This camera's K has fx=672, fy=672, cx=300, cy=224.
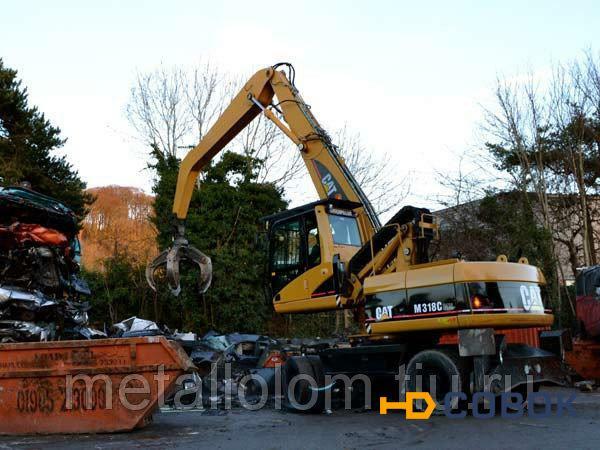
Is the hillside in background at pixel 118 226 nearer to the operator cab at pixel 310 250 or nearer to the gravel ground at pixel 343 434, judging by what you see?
the operator cab at pixel 310 250

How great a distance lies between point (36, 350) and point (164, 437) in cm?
191

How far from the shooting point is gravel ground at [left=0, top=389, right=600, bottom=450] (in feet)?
22.9

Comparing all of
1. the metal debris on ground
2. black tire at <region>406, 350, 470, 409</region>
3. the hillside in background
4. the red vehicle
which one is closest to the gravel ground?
black tire at <region>406, 350, 470, 409</region>

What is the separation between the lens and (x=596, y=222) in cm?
2406

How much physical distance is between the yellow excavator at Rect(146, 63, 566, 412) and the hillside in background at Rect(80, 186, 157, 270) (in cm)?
1386

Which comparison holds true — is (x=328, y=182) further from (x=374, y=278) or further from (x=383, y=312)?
(x=383, y=312)

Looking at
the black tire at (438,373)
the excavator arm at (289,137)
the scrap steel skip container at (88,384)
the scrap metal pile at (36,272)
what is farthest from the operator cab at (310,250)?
the scrap steel skip container at (88,384)

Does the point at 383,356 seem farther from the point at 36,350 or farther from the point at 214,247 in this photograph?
the point at 214,247

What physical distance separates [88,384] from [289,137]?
6408 millimetres

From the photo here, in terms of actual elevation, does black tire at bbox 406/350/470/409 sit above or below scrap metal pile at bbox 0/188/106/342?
below

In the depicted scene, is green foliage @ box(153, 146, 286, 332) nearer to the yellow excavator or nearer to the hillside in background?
the hillside in background

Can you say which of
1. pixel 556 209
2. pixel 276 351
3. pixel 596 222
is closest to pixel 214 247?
pixel 276 351

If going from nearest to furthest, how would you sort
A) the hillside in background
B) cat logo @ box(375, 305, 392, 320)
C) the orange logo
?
1. the orange logo
2. cat logo @ box(375, 305, 392, 320)
3. the hillside in background

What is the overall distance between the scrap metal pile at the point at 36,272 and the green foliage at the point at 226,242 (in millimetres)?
10056
